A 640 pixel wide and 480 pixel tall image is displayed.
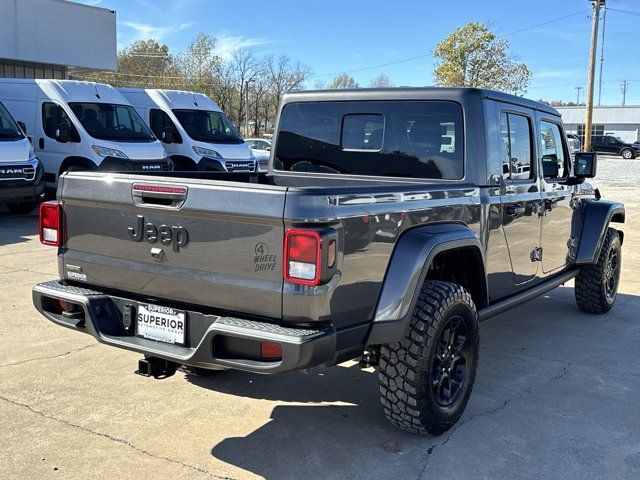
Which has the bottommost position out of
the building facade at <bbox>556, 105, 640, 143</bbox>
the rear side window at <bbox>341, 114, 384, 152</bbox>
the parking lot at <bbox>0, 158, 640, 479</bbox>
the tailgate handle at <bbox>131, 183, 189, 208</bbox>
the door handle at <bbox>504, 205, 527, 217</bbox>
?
the parking lot at <bbox>0, 158, 640, 479</bbox>

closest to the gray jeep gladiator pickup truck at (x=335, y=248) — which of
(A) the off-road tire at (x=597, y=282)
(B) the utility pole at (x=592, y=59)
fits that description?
(A) the off-road tire at (x=597, y=282)

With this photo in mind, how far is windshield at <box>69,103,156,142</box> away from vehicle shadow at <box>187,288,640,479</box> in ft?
30.6

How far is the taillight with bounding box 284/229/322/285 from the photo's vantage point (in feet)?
9.48

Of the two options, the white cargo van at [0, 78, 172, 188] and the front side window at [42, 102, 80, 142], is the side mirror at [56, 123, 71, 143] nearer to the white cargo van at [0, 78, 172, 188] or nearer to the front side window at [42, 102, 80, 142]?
the white cargo van at [0, 78, 172, 188]

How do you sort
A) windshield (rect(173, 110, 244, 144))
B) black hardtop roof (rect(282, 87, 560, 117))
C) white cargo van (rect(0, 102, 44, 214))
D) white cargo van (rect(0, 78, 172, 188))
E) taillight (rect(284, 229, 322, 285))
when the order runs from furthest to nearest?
1. windshield (rect(173, 110, 244, 144))
2. white cargo van (rect(0, 78, 172, 188))
3. white cargo van (rect(0, 102, 44, 214))
4. black hardtop roof (rect(282, 87, 560, 117))
5. taillight (rect(284, 229, 322, 285))

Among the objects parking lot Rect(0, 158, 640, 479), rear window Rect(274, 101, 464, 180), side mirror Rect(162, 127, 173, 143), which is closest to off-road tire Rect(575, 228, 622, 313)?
parking lot Rect(0, 158, 640, 479)

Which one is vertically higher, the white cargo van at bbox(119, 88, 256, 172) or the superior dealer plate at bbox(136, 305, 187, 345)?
the white cargo van at bbox(119, 88, 256, 172)

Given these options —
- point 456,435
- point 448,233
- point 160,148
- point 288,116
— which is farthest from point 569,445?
point 160,148

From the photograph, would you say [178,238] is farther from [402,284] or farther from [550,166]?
[550,166]

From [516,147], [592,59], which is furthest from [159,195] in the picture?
[592,59]

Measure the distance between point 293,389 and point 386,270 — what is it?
141 centimetres

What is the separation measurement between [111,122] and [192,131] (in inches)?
98.7

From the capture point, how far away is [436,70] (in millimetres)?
50844

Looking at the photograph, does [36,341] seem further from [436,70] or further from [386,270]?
[436,70]
